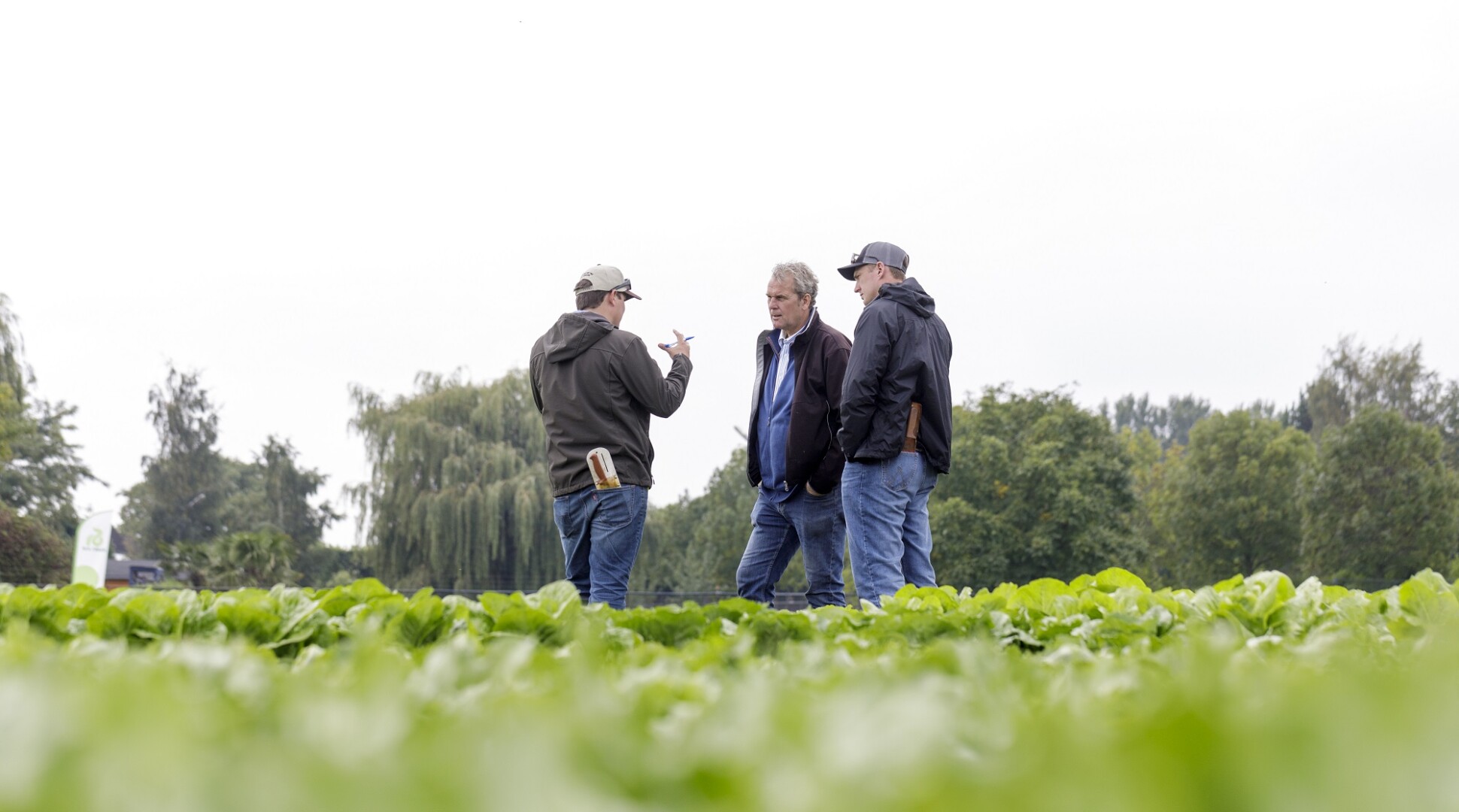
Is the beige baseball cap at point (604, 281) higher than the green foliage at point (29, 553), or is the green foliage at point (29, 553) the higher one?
the beige baseball cap at point (604, 281)

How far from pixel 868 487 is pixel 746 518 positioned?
139 feet

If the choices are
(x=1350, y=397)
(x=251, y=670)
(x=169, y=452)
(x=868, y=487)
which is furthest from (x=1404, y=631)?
(x=169, y=452)

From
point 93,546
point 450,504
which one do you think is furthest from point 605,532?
point 450,504

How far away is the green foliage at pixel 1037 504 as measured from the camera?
143 feet

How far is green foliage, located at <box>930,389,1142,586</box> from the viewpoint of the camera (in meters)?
43.4

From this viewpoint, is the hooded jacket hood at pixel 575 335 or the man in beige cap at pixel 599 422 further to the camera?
the hooded jacket hood at pixel 575 335

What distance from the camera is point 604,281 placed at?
7.15m

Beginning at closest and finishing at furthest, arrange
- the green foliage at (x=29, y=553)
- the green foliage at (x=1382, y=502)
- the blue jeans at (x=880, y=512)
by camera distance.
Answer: the blue jeans at (x=880, y=512)
the green foliage at (x=29, y=553)
the green foliage at (x=1382, y=502)

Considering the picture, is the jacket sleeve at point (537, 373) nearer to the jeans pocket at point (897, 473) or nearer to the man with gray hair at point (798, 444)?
the man with gray hair at point (798, 444)

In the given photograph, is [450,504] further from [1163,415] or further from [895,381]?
[1163,415]

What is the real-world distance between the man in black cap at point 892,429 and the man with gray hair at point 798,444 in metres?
0.36

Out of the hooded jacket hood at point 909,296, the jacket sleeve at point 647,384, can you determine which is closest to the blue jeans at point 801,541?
the jacket sleeve at point 647,384

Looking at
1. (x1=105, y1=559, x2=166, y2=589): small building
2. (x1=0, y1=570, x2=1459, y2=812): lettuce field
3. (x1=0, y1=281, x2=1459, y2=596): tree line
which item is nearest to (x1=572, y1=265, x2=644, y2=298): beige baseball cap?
(x1=0, y1=570, x2=1459, y2=812): lettuce field

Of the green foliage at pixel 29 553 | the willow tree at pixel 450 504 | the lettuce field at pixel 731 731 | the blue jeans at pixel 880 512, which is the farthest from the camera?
the green foliage at pixel 29 553
